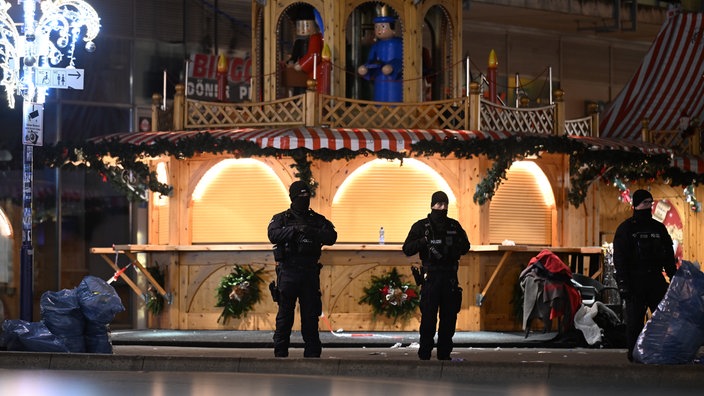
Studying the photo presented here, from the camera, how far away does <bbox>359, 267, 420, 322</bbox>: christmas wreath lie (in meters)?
24.5

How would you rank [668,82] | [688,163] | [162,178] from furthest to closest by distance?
[668,82] < [688,163] < [162,178]

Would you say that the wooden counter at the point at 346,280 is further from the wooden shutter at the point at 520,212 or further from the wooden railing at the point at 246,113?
the wooden railing at the point at 246,113

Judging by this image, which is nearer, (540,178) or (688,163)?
(540,178)

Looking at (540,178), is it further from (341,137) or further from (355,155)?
(341,137)

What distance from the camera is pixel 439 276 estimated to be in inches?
654

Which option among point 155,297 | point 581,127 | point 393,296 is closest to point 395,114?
point 393,296

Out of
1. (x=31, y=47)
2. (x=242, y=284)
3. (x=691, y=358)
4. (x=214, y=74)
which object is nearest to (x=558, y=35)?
(x=214, y=74)

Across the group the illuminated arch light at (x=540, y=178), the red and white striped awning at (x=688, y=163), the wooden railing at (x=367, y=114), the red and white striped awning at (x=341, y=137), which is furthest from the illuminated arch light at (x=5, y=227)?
the red and white striped awning at (x=688, y=163)

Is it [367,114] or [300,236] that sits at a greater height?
[367,114]

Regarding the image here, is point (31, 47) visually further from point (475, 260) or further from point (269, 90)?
point (475, 260)

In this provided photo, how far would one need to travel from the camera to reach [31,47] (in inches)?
808

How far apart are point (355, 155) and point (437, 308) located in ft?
26.2

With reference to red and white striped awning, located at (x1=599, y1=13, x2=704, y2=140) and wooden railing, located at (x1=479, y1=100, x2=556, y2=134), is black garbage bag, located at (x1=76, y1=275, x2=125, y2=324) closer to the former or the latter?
wooden railing, located at (x1=479, y1=100, x2=556, y2=134)

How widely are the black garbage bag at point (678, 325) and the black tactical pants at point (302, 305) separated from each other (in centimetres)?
359
